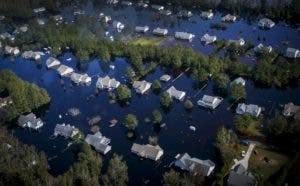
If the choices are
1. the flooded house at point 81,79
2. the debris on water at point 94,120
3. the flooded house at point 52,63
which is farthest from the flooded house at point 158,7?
the debris on water at point 94,120

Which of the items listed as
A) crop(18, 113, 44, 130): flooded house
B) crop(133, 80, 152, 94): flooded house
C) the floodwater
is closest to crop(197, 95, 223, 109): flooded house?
the floodwater

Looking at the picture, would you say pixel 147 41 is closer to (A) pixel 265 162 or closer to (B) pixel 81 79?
(B) pixel 81 79

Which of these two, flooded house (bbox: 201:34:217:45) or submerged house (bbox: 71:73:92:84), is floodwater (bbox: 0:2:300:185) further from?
flooded house (bbox: 201:34:217:45)

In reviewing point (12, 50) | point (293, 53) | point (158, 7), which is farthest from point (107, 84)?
point (158, 7)

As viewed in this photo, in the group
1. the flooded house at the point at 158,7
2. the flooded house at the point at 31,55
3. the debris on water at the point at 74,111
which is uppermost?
the debris on water at the point at 74,111

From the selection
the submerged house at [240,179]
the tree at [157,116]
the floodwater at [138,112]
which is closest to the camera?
the submerged house at [240,179]

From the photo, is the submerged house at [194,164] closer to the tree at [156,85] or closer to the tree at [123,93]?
the tree at [123,93]

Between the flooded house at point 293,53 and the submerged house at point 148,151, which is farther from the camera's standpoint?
the flooded house at point 293,53
